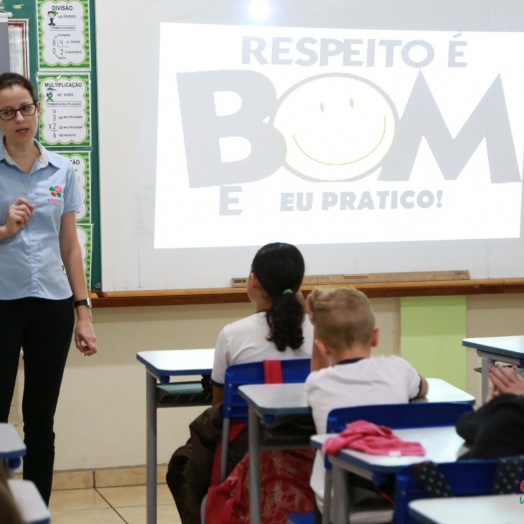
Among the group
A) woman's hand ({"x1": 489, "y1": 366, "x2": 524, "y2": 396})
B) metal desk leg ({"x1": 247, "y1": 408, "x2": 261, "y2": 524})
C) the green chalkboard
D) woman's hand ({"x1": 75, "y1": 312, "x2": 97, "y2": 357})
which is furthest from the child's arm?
the green chalkboard

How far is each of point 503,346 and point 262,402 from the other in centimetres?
136

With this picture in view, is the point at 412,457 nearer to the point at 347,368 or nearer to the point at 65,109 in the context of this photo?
the point at 347,368

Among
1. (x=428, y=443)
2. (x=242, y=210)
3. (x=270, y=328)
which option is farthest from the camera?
(x=242, y=210)

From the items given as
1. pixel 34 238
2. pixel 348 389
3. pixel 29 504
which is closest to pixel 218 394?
pixel 348 389

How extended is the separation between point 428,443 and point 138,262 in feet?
7.70

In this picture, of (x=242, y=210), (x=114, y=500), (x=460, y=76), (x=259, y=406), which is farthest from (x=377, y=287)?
(x=259, y=406)

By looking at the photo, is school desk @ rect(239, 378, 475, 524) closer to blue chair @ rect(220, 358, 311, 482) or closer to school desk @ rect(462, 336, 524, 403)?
blue chair @ rect(220, 358, 311, 482)

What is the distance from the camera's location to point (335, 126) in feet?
13.9

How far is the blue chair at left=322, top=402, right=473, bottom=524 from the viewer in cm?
189

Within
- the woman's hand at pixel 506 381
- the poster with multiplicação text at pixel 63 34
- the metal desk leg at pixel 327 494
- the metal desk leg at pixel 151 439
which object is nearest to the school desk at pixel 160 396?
the metal desk leg at pixel 151 439

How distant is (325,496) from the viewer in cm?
195

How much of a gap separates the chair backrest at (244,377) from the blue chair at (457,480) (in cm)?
97

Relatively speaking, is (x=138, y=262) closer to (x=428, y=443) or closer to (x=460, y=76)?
(x=460, y=76)

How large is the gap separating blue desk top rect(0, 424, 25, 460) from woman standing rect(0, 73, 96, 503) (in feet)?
3.54
